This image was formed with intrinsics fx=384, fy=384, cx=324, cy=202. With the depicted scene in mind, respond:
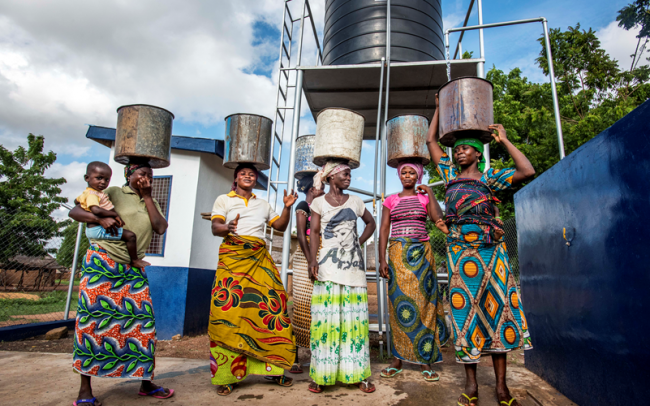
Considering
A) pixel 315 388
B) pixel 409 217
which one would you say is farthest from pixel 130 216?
pixel 409 217

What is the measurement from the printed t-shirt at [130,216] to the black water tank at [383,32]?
415cm

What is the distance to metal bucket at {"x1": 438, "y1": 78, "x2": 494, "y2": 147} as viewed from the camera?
2779 mm

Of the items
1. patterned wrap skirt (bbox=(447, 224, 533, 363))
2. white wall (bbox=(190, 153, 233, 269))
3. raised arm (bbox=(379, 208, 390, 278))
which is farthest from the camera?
white wall (bbox=(190, 153, 233, 269))

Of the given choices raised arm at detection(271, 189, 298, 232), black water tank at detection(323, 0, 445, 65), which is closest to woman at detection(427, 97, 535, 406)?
raised arm at detection(271, 189, 298, 232)

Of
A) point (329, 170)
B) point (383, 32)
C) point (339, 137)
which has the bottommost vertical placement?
point (329, 170)

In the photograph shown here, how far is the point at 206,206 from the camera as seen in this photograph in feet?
22.9

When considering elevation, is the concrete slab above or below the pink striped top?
below

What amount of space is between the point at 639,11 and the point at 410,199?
54.5 feet

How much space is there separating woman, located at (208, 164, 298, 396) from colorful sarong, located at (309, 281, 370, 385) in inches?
12.4

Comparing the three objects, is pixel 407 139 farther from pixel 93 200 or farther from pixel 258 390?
pixel 93 200

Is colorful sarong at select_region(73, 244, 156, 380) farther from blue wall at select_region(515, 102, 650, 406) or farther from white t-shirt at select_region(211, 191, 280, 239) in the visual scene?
blue wall at select_region(515, 102, 650, 406)

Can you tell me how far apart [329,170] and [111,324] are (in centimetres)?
209

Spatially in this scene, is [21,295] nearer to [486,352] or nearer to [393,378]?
[393,378]

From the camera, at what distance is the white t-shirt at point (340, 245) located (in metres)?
3.06
